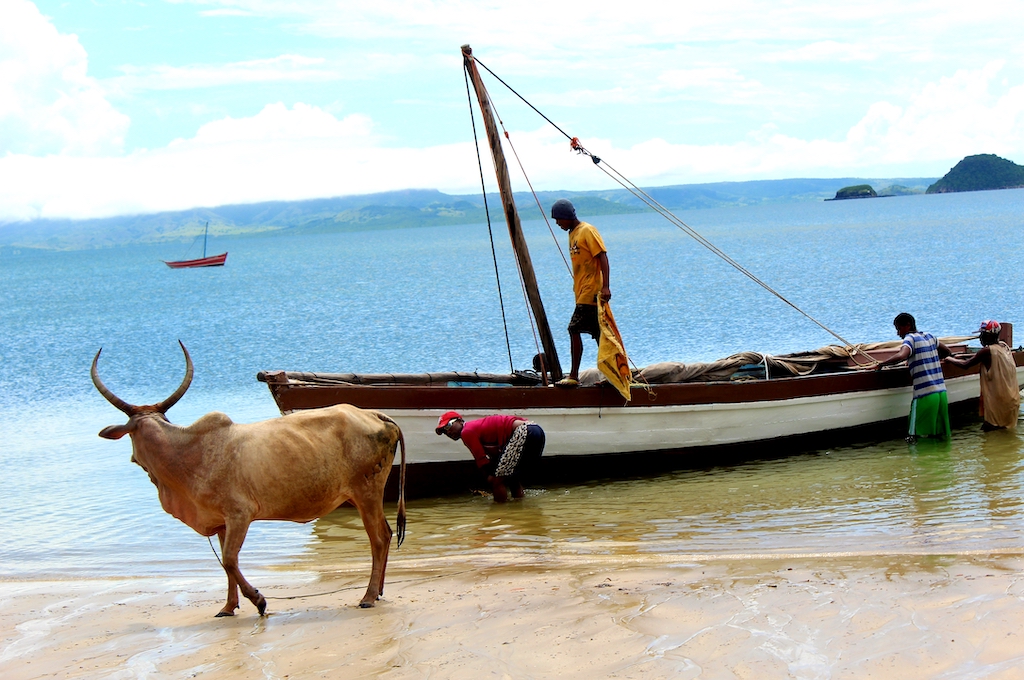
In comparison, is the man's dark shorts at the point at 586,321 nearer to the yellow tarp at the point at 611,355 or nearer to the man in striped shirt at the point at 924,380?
the yellow tarp at the point at 611,355

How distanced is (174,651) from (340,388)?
4421 millimetres

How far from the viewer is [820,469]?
11883 mm

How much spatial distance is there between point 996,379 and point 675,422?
14.7 ft

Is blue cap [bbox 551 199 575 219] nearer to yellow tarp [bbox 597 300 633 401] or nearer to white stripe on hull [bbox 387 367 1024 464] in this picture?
yellow tarp [bbox 597 300 633 401]

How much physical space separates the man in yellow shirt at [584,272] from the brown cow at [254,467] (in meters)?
4.24

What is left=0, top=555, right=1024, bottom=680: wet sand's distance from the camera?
5379 millimetres

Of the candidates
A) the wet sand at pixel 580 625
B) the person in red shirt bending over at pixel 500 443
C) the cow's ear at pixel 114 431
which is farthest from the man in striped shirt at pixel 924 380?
the cow's ear at pixel 114 431

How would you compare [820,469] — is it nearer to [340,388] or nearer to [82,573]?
[340,388]

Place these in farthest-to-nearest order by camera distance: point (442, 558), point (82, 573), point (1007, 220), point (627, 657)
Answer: point (1007, 220) < point (82, 573) < point (442, 558) < point (627, 657)

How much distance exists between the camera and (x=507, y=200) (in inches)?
451

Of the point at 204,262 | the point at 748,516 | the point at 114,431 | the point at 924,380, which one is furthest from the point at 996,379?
the point at 204,262

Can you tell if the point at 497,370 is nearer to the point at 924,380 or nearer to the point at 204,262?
the point at 924,380

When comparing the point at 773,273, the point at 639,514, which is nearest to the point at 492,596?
the point at 639,514

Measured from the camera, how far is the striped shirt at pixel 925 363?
40.6 feet
